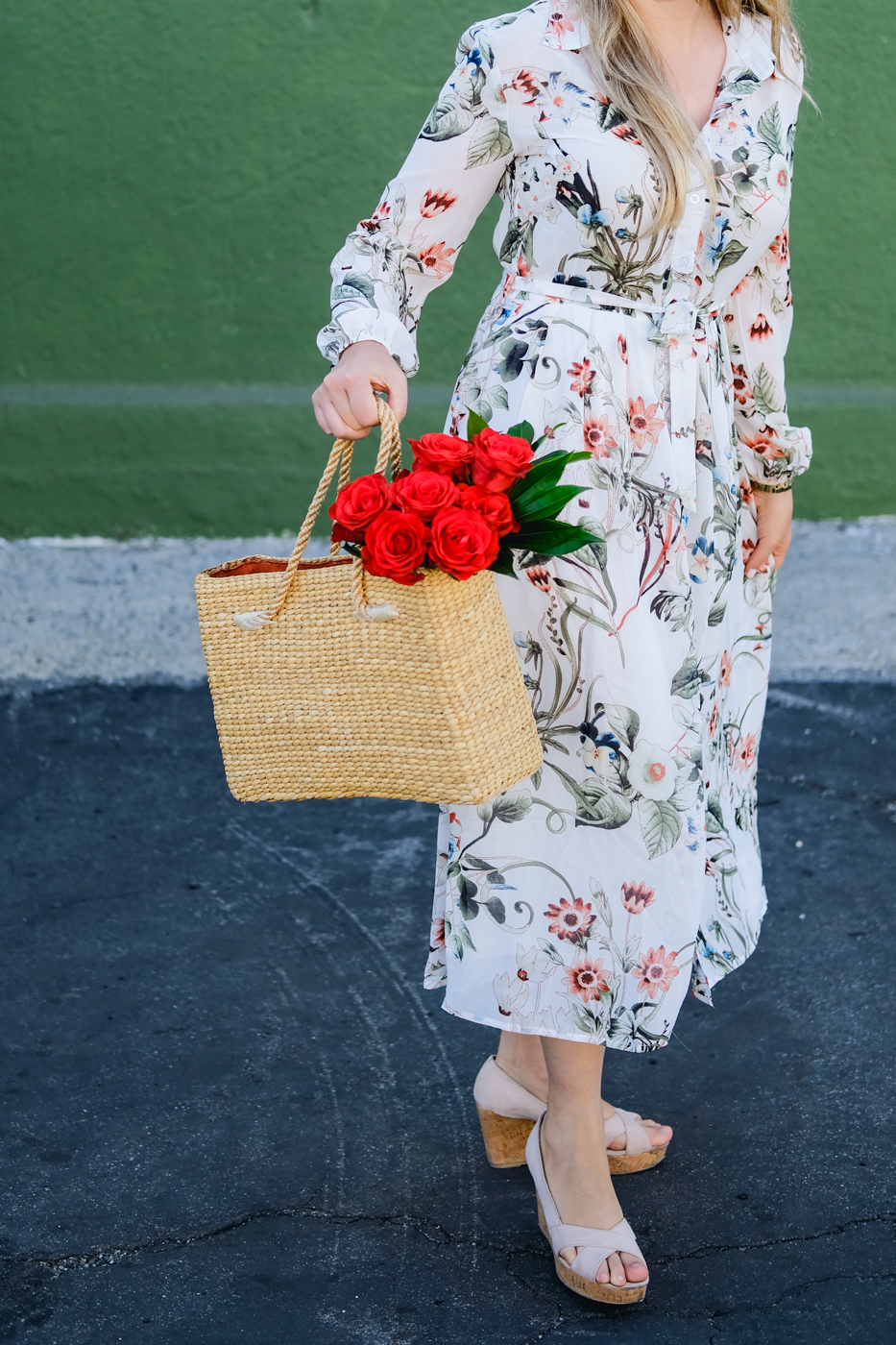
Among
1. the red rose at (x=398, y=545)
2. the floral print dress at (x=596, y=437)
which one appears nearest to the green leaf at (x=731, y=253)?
the floral print dress at (x=596, y=437)

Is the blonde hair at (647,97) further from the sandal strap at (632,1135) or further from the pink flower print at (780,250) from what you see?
the sandal strap at (632,1135)

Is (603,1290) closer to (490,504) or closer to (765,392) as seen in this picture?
(490,504)

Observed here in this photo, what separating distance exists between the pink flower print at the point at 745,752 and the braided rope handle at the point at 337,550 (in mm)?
851

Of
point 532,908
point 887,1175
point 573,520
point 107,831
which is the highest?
point 573,520

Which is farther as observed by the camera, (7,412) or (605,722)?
(7,412)

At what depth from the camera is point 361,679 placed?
5.76 feet

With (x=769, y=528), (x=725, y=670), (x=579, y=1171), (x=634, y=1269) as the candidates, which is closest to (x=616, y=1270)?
(x=634, y=1269)

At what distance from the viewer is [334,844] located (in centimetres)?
346

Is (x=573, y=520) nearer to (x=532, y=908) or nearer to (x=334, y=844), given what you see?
(x=532, y=908)

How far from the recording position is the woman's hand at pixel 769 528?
2.30 m

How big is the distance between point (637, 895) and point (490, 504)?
2.28 ft

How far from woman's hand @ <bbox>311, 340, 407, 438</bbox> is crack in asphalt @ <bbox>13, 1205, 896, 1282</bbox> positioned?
1.26m

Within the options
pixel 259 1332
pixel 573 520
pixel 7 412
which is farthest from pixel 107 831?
pixel 7 412

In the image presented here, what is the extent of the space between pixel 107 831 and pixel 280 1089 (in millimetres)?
1140
